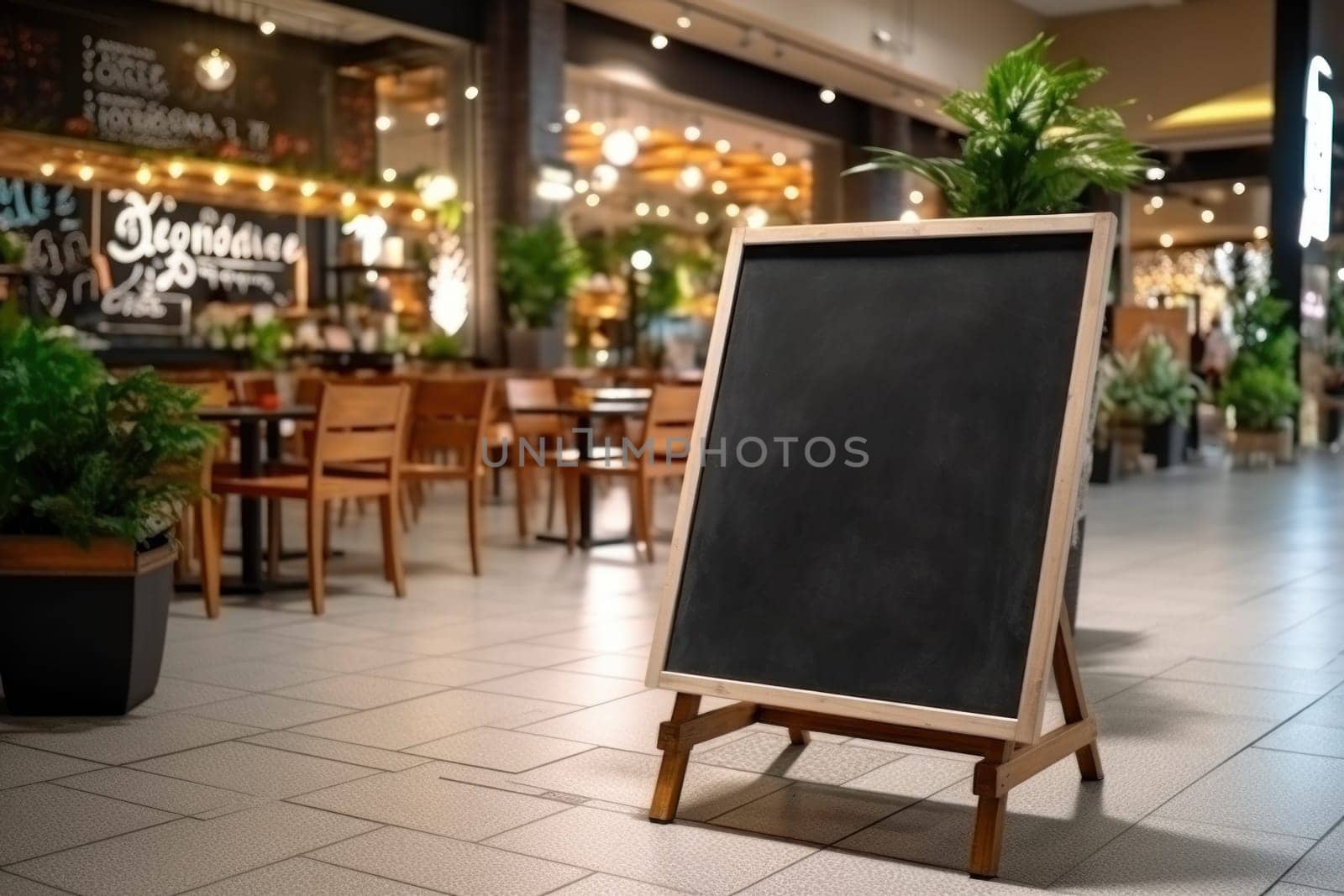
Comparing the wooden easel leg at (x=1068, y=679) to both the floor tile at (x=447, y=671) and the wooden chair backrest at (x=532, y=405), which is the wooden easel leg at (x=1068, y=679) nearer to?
the floor tile at (x=447, y=671)

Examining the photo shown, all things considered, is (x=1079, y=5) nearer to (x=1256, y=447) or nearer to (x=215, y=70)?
(x=1256, y=447)

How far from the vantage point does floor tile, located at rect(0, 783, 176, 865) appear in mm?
2854

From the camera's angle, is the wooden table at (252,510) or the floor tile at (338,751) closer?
the floor tile at (338,751)

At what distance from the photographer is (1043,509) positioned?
2.77m

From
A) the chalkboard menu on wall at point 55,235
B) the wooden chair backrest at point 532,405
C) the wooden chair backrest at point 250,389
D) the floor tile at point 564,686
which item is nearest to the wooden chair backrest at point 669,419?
the wooden chair backrest at point 532,405

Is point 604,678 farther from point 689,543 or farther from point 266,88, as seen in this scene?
point 266,88

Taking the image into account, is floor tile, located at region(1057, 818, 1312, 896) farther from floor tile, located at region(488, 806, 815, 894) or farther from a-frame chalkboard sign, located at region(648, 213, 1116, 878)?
floor tile, located at region(488, 806, 815, 894)

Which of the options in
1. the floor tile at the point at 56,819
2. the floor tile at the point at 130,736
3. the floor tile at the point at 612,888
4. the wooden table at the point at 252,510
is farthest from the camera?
the wooden table at the point at 252,510

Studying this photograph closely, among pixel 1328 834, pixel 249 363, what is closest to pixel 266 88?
pixel 249 363

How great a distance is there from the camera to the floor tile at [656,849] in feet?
8.77

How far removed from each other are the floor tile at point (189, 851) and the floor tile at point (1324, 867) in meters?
1.73

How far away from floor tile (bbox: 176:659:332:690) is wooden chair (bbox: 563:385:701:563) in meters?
2.76

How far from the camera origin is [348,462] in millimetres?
5836

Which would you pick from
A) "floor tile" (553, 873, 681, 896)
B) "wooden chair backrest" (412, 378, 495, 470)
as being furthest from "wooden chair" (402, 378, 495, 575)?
"floor tile" (553, 873, 681, 896)
